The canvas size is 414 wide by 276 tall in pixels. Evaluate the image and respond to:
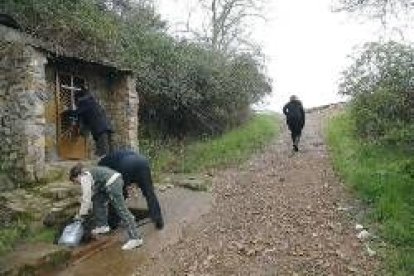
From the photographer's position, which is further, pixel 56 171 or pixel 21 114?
pixel 56 171

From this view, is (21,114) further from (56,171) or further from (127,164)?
(127,164)

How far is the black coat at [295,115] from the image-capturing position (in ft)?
59.6

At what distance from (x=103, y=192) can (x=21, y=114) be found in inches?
130

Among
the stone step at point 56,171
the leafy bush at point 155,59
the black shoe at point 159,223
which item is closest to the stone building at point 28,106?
the stone step at point 56,171

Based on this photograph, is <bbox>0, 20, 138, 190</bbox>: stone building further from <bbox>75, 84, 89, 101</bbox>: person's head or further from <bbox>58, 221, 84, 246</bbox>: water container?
<bbox>58, 221, 84, 246</bbox>: water container

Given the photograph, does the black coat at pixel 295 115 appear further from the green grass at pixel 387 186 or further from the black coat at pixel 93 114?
the black coat at pixel 93 114

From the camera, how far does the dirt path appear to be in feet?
27.1

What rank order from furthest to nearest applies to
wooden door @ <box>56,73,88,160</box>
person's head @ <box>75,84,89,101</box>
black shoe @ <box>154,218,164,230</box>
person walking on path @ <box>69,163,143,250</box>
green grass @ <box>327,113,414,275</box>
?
person's head @ <box>75,84,89,101</box> → wooden door @ <box>56,73,88,160</box> → black shoe @ <box>154,218,164,230</box> → person walking on path @ <box>69,163,143,250</box> → green grass @ <box>327,113,414,275</box>

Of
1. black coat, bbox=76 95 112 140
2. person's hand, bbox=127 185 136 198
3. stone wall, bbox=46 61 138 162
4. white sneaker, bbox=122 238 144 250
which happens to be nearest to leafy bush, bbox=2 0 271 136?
stone wall, bbox=46 61 138 162

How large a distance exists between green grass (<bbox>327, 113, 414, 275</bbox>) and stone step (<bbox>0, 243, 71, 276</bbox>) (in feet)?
14.7

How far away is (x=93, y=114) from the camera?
13.3 meters

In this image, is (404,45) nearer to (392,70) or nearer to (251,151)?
(392,70)

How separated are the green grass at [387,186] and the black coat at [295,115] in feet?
4.27

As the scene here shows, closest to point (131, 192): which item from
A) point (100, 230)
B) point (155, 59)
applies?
point (100, 230)
